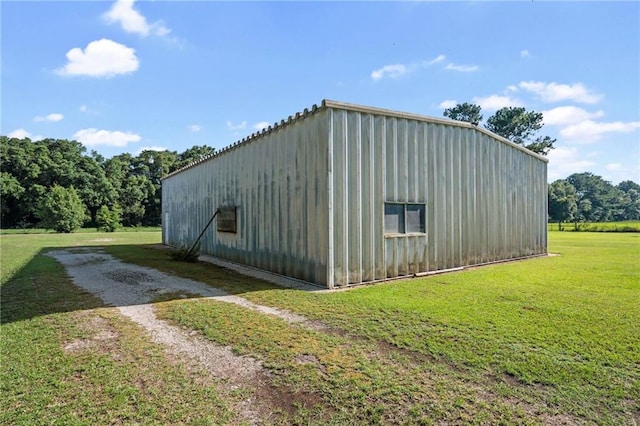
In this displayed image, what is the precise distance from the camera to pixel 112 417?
2521 mm

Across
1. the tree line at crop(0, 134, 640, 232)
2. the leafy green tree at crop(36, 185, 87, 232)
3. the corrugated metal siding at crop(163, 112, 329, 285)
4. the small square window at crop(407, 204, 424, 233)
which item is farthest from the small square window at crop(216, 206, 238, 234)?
the leafy green tree at crop(36, 185, 87, 232)

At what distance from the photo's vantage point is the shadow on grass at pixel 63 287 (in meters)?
5.56

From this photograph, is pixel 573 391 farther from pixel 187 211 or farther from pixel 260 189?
pixel 187 211

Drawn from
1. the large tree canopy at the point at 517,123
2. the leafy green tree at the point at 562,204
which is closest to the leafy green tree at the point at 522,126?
the large tree canopy at the point at 517,123

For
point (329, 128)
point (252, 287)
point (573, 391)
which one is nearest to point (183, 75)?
point (329, 128)

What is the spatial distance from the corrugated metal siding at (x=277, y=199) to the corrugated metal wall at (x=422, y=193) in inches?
16.0

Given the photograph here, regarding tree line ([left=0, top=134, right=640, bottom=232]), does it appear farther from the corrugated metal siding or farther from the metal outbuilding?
the metal outbuilding

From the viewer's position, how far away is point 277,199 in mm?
8953

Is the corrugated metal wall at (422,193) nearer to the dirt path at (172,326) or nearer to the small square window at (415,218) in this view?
the small square window at (415,218)

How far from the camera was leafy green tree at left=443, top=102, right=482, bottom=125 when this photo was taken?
148 ft

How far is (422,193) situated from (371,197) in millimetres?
1698

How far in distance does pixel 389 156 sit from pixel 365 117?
106 cm

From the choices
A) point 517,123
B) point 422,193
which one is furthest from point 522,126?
point 422,193

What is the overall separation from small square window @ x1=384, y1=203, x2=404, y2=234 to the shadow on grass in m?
2.80
